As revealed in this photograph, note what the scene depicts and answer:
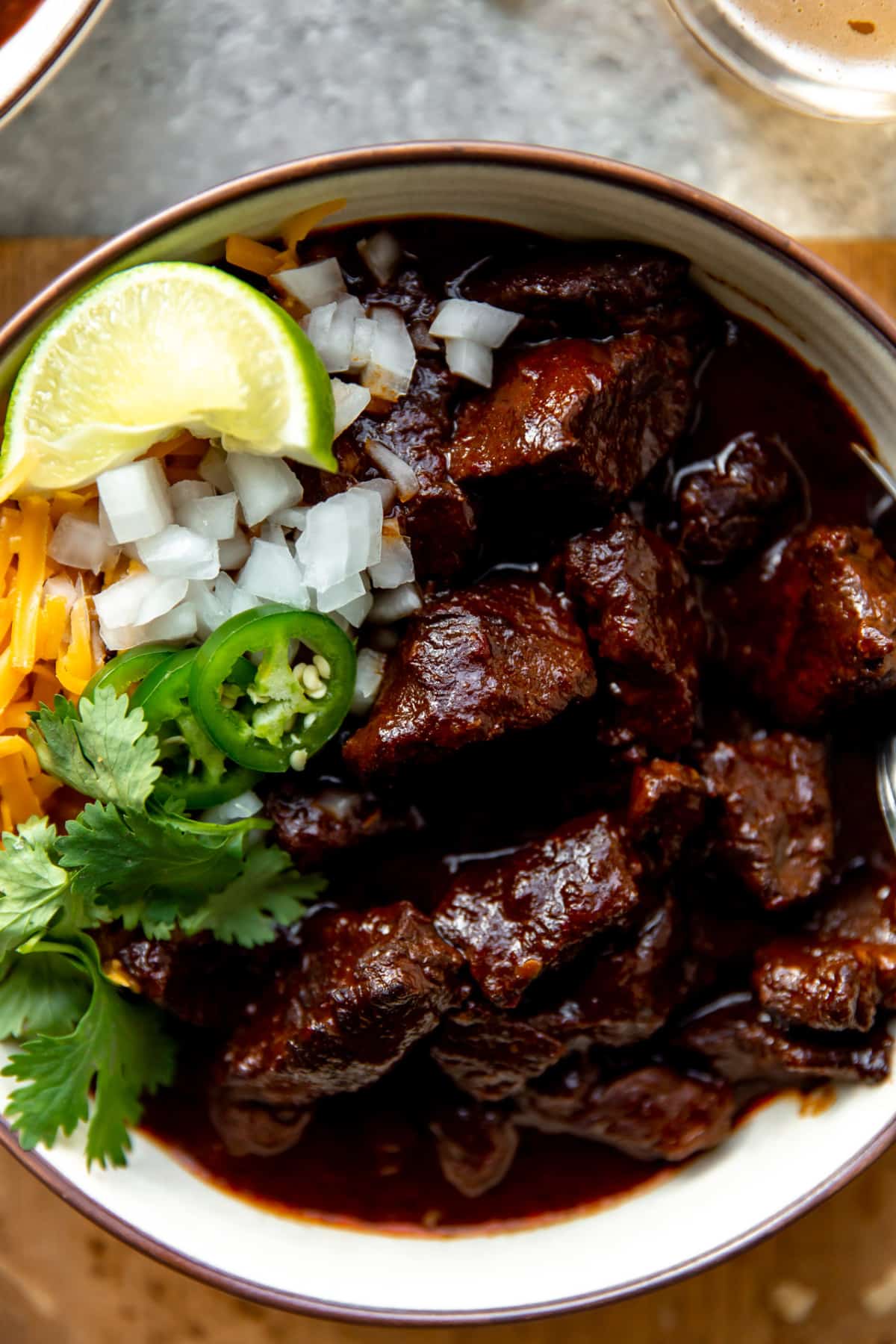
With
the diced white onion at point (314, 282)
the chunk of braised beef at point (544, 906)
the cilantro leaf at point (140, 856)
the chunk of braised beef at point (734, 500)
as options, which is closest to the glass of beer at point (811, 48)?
the chunk of braised beef at point (734, 500)

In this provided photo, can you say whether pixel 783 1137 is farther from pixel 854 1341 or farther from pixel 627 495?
pixel 627 495

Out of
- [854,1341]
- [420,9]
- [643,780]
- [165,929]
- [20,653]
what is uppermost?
[420,9]

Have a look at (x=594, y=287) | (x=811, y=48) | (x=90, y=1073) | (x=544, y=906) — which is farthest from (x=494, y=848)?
(x=811, y=48)

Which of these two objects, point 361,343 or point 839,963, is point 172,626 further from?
point 839,963

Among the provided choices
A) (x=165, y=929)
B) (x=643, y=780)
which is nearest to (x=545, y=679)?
(x=643, y=780)

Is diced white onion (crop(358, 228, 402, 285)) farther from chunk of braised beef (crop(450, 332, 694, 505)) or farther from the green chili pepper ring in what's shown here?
the green chili pepper ring

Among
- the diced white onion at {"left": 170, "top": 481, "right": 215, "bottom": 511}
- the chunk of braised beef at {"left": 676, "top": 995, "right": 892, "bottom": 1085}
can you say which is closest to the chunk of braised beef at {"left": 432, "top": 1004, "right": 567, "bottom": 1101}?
the chunk of braised beef at {"left": 676, "top": 995, "right": 892, "bottom": 1085}

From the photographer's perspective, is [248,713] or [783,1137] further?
[783,1137]
